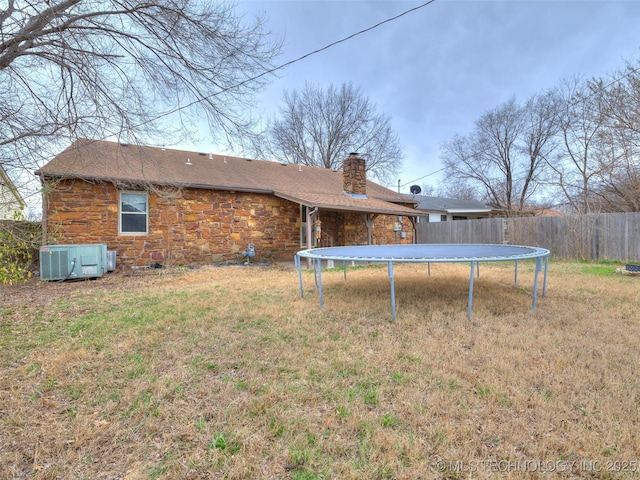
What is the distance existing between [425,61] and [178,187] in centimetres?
1028

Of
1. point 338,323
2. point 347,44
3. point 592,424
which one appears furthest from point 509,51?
point 592,424

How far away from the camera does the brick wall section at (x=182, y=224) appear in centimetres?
855

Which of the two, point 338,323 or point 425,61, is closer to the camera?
point 338,323

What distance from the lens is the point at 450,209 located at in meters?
18.9

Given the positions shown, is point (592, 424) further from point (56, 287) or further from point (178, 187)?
point (178, 187)

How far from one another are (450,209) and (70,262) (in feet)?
57.7

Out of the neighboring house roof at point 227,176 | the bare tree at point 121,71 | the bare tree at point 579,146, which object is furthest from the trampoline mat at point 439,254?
the bare tree at point 579,146

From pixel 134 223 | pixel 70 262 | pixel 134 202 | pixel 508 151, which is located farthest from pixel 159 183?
pixel 508 151

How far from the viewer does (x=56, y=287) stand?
22.7 feet

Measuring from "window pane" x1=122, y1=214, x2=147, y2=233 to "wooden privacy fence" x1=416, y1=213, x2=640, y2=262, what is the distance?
1233 cm

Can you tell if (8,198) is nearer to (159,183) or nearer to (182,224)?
(159,183)

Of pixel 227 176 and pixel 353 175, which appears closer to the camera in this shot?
pixel 227 176

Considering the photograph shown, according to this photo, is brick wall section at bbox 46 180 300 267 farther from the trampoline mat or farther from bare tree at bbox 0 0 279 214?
the trampoline mat

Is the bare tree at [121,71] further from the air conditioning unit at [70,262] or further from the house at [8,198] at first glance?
the air conditioning unit at [70,262]
